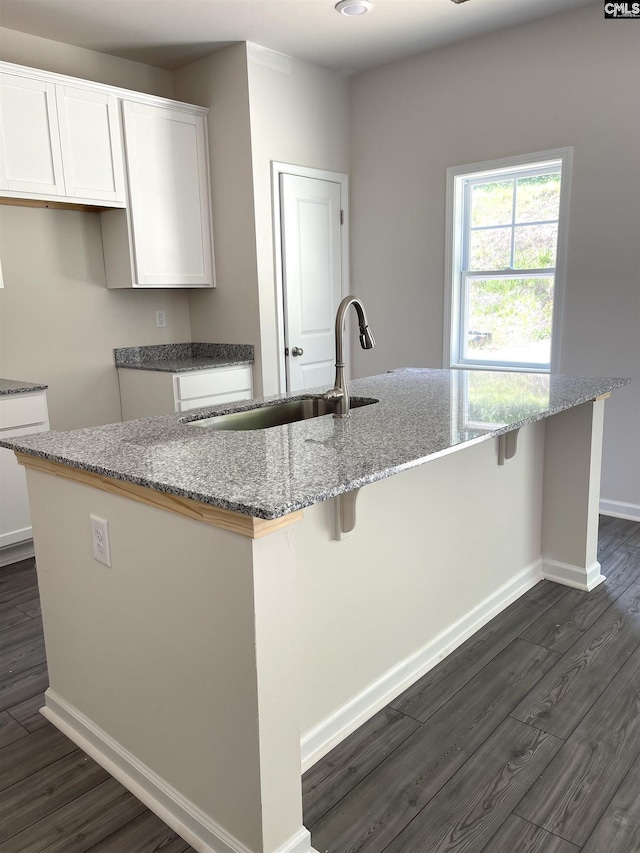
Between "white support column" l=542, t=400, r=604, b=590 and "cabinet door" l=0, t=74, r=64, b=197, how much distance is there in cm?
285

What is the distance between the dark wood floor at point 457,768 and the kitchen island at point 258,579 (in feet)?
0.27

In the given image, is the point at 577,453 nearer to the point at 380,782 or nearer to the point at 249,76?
the point at 380,782

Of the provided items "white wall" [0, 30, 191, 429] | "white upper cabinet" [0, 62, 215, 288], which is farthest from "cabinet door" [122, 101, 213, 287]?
"white wall" [0, 30, 191, 429]

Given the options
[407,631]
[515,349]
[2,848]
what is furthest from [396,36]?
[2,848]

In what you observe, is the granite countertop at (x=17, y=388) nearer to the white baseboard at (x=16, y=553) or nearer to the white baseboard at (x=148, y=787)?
the white baseboard at (x=16, y=553)

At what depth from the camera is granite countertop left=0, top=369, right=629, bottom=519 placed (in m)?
1.31

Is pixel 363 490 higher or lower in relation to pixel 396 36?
lower

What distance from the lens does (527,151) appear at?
3812 millimetres

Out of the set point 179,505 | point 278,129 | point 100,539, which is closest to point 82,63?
point 278,129

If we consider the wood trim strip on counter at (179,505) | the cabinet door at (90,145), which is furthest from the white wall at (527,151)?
the wood trim strip on counter at (179,505)

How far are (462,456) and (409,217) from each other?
8.38 ft

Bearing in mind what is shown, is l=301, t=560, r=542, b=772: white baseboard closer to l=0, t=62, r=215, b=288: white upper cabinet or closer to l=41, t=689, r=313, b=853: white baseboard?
l=41, t=689, r=313, b=853: white baseboard

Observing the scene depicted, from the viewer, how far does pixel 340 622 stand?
1.89 m

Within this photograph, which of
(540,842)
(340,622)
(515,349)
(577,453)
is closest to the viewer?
(540,842)
